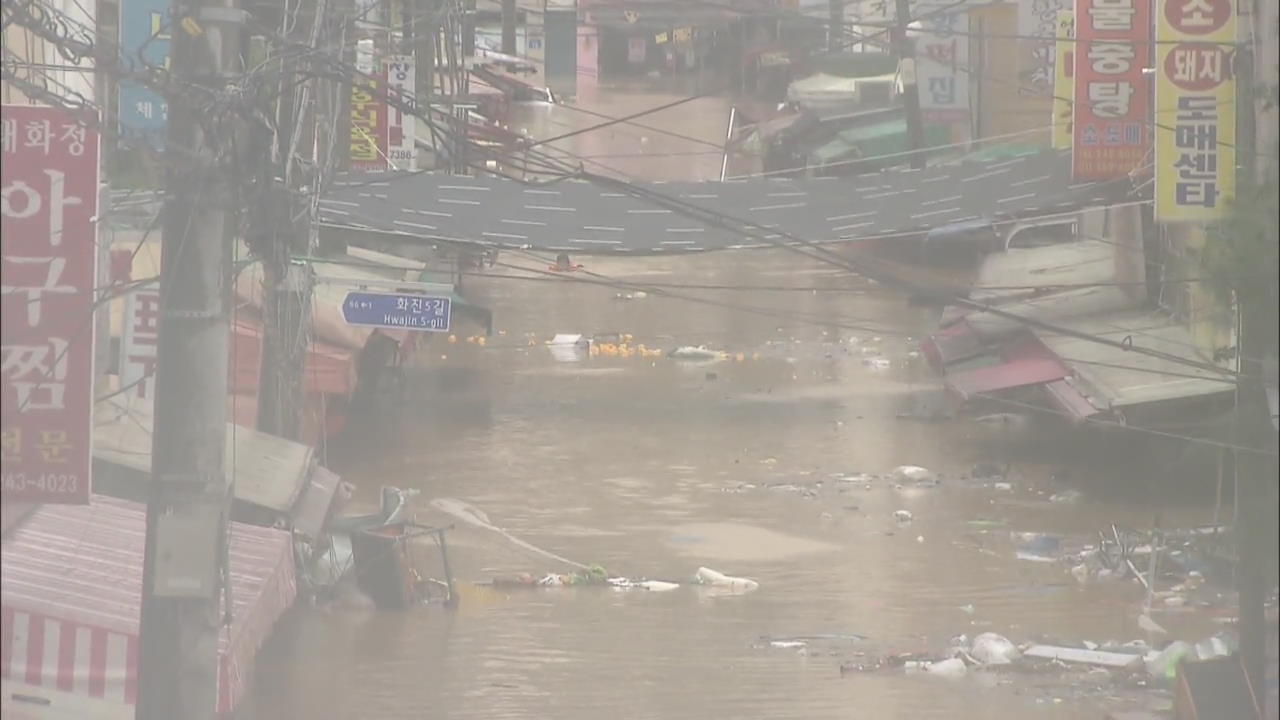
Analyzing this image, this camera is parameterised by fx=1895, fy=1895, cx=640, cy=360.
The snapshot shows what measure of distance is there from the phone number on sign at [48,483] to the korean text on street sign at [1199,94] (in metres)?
9.66

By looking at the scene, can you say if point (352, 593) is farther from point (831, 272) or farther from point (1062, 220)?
point (831, 272)

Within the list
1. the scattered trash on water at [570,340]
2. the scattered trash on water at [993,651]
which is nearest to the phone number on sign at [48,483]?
the scattered trash on water at [993,651]

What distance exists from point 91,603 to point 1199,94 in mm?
9382

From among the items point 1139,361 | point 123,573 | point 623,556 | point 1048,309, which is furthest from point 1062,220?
point 123,573

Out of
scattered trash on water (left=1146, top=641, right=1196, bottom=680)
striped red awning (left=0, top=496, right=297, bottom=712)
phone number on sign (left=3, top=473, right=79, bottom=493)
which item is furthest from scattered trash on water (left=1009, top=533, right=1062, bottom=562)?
phone number on sign (left=3, top=473, right=79, bottom=493)

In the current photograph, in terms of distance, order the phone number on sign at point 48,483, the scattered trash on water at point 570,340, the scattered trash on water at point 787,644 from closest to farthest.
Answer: the phone number on sign at point 48,483 → the scattered trash on water at point 787,644 → the scattered trash on water at point 570,340

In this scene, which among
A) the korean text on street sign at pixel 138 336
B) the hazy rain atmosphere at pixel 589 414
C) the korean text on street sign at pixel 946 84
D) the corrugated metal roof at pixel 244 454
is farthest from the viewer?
the korean text on street sign at pixel 946 84

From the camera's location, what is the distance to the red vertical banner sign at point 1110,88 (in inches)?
771

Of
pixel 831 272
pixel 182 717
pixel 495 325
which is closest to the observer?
pixel 182 717

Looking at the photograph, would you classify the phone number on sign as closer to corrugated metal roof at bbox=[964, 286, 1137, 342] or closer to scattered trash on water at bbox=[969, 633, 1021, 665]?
scattered trash on water at bbox=[969, 633, 1021, 665]

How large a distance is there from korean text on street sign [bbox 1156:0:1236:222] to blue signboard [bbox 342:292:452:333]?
19.8 feet

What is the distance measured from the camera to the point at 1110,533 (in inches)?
723

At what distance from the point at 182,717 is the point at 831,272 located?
27082 mm

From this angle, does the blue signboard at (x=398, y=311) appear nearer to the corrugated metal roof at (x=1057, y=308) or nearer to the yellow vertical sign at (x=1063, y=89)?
the yellow vertical sign at (x=1063, y=89)
